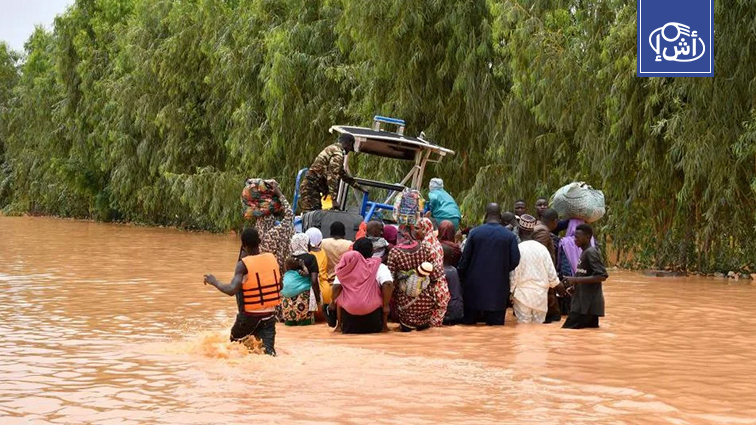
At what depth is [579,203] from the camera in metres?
16.0

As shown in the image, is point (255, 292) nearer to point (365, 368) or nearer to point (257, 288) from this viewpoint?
point (257, 288)

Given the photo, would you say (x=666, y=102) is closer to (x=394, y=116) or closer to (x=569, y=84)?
(x=569, y=84)

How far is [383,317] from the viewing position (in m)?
13.9

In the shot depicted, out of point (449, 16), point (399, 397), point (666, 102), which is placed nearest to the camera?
point (399, 397)

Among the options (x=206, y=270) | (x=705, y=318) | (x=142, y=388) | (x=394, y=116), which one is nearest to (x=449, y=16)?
(x=394, y=116)

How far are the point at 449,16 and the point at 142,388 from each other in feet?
59.8

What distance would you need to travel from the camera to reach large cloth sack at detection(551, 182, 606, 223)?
1603 centimetres

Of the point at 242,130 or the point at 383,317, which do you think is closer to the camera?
the point at 383,317

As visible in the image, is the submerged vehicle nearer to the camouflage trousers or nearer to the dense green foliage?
the camouflage trousers

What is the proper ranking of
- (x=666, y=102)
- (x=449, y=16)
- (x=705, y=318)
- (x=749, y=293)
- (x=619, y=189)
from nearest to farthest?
(x=705, y=318) → (x=749, y=293) → (x=666, y=102) → (x=619, y=189) → (x=449, y=16)

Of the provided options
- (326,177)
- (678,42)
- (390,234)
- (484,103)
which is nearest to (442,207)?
Result: (390,234)

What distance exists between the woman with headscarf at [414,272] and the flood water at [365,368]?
0.40 metres

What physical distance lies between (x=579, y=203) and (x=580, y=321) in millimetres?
2323

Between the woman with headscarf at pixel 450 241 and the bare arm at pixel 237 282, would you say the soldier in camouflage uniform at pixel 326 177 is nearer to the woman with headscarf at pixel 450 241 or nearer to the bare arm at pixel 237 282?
the woman with headscarf at pixel 450 241
